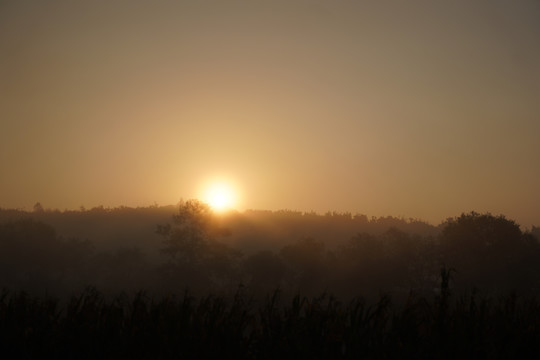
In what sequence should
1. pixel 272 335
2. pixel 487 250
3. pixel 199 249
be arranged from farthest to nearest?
→ 1. pixel 199 249
2. pixel 487 250
3. pixel 272 335

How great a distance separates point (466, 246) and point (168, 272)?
56233 mm

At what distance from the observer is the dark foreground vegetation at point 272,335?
22.3ft

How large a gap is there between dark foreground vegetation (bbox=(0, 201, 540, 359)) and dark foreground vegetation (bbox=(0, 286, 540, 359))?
0.8 inches

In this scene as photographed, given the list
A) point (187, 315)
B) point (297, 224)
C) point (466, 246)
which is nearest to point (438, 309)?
point (187, 315)

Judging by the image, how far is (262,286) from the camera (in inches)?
3275

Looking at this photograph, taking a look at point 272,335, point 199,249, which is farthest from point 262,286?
point 272,335

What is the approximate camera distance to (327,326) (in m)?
7.12

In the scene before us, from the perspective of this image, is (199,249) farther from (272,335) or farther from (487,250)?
(272,335)

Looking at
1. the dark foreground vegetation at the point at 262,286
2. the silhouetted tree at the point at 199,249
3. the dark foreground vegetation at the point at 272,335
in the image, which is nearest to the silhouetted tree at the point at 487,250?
the dark foreground vegetation at the point at 262,286

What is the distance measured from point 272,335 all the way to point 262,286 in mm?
77860

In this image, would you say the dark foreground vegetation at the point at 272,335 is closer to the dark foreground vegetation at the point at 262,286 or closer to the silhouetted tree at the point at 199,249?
the dark foreground vegetation at the point at 262,286

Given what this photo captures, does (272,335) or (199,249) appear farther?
(199,249)

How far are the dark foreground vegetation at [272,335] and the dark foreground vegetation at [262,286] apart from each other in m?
0.02

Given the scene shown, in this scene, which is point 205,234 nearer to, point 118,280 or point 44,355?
point 118,280
